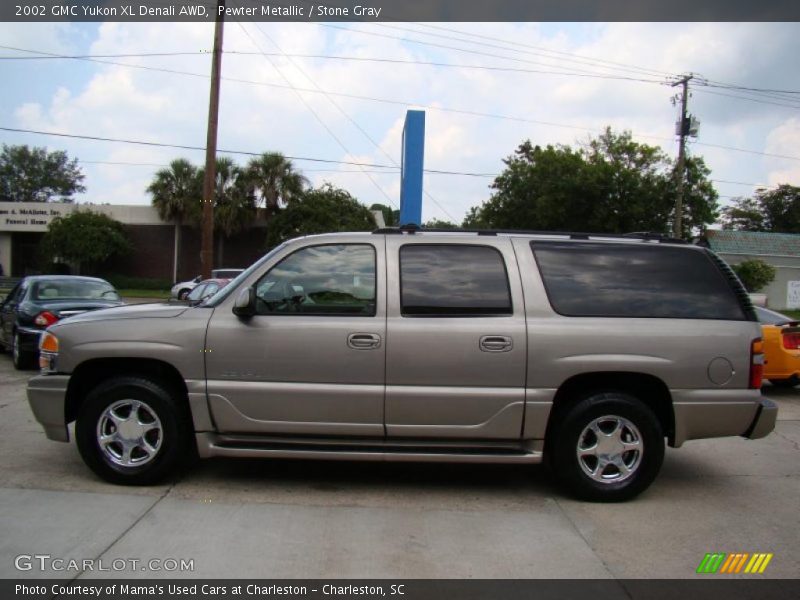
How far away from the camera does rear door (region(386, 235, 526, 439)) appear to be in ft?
15.1

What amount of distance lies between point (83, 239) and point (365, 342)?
36.8 metres

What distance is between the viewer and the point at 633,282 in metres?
4.88

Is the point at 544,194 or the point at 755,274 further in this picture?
the point at 544,194

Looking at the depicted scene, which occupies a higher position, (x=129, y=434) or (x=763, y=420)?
(x=763, y=420)

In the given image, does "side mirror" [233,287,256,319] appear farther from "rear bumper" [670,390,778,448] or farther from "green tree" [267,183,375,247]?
"green tree" [267,183,375,247]

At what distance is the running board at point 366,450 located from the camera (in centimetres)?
466

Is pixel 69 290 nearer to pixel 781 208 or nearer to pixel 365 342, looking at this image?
pixel 365 342

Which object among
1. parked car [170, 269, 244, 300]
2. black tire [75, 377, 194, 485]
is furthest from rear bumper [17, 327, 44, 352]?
parked car [170, 269, 244, 300]

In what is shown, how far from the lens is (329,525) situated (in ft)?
13.9

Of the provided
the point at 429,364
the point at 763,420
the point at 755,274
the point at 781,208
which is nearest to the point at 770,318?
the point at 763,420

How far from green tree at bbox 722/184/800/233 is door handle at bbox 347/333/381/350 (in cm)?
7096

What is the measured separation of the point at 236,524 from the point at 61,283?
837 cm

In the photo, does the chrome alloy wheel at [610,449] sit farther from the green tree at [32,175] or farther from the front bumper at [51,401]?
the green tree at [32,175]
